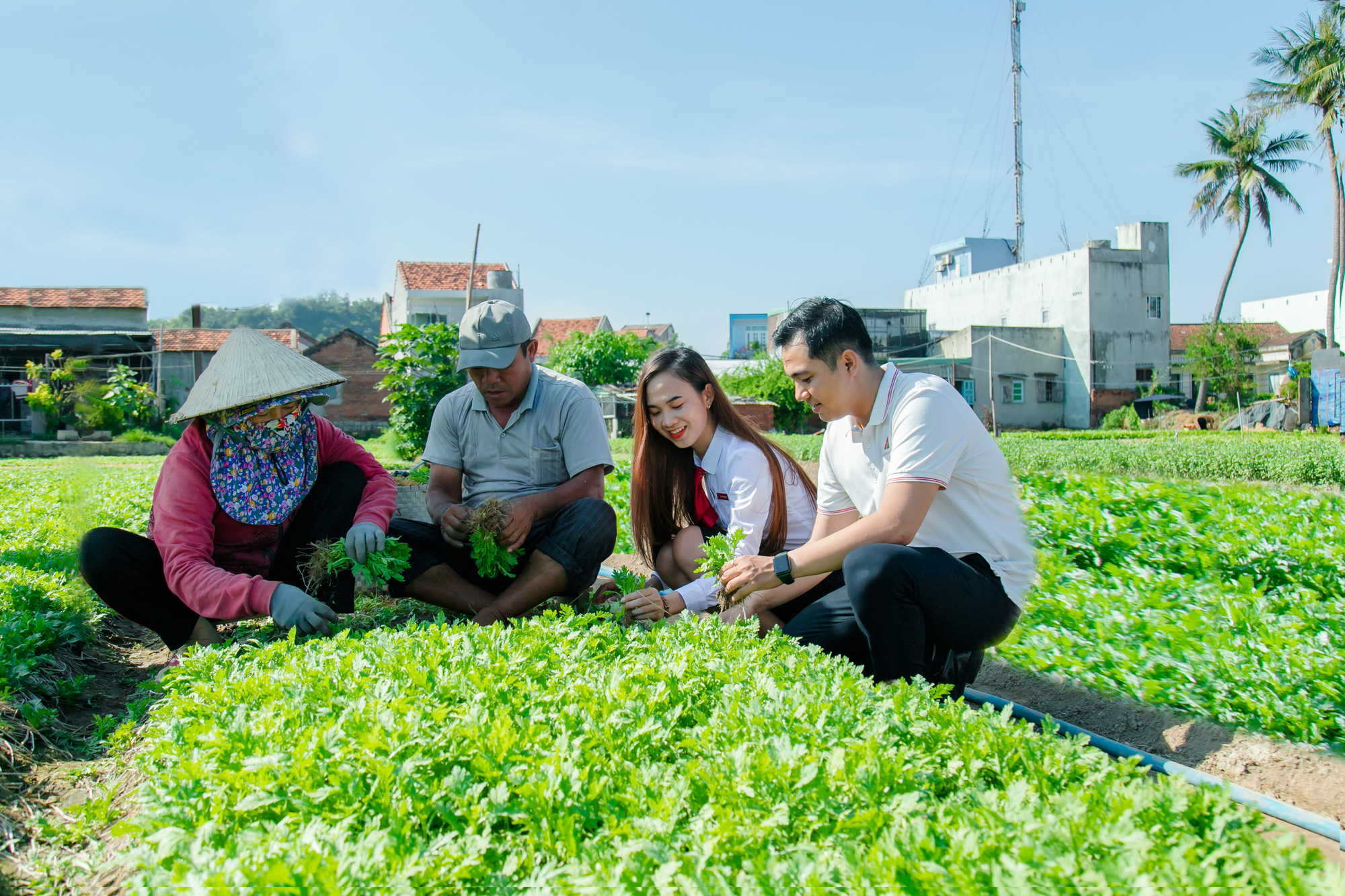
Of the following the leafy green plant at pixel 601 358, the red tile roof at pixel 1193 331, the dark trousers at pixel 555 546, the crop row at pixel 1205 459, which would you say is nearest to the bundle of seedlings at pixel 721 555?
the dark trousers at pixel 555 546

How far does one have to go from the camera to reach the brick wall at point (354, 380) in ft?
133

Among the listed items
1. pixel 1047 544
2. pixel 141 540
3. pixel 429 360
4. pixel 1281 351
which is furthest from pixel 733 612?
pixel 1281 351

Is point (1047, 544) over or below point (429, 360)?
below

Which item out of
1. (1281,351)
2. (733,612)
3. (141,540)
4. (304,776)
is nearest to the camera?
(304,776)

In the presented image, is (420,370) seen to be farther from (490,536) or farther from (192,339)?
(192,339)

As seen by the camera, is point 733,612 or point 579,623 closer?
point 579,623

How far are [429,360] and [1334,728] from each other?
39.4 feet

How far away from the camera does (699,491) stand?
4285 mm

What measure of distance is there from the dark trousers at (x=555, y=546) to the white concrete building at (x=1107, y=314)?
3864 centimetres

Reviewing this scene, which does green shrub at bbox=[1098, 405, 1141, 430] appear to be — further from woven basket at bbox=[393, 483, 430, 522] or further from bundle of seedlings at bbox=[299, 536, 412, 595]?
bundle of seedlings at bbox=[299, 536, 412, 595]

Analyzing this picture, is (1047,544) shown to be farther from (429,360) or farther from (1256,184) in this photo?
(1256,184)

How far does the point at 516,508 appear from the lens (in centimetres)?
A: 408

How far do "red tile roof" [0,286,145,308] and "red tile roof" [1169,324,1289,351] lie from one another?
51.0m

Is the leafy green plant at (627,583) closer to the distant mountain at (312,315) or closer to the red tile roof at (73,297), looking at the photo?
the red tile roof at (73,297)
